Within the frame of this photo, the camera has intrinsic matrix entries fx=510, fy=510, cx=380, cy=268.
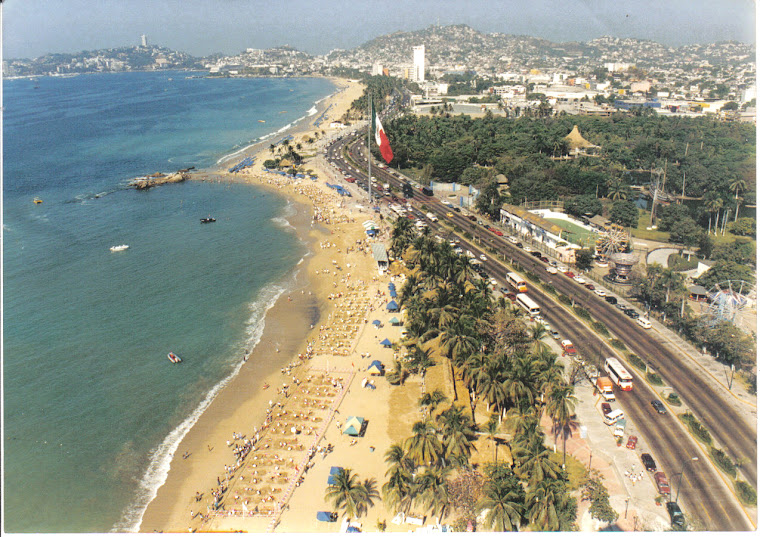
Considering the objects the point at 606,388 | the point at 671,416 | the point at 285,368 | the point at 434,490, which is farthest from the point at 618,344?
the point at 285,368

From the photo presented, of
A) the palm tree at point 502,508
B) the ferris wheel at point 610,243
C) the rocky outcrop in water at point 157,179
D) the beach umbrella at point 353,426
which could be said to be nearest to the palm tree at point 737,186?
the ferris wheel at point 610,243

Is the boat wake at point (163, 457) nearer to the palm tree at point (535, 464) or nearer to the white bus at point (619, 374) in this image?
the palm tree at point (535, 464)

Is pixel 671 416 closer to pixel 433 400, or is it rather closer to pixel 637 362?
pixel 637 362

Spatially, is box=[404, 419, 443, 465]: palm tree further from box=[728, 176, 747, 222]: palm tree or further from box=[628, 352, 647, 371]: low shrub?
box=[728, 176, 747, 222]: palm tree

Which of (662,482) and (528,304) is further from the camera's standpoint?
(528,304)

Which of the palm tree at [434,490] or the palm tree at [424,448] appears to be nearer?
the palm tree at [434,490]

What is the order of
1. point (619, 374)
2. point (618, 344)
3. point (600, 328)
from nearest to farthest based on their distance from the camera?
point (619, 374)
point (618, 344)
point (600, 328)
